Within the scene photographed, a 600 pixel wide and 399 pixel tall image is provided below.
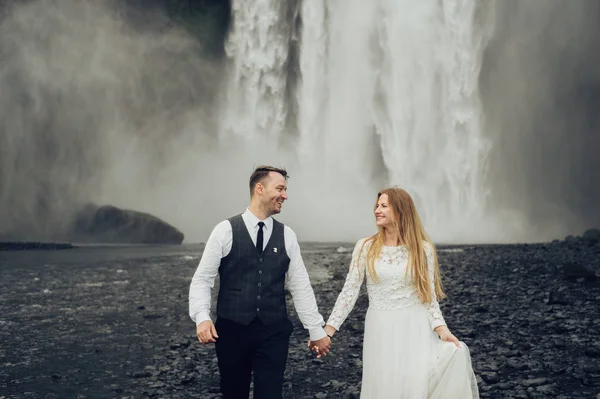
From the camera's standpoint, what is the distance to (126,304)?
20.6 meters

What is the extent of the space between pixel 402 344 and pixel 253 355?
1.48m

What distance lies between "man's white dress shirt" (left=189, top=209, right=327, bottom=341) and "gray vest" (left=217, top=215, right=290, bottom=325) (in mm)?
70

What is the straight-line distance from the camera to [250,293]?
17.2 feet

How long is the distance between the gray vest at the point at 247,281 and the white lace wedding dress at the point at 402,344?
1029 mm

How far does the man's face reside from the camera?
5.38m

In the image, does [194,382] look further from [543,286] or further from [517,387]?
[543,286]

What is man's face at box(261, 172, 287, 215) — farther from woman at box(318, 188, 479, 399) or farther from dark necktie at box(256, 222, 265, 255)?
woman at box(318, 188, 479, 399)

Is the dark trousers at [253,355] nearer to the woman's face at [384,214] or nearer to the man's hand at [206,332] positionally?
the man's hand at [206,332]

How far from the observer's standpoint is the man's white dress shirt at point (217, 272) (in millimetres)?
5211

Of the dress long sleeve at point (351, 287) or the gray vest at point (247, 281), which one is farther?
the dress long sleeve at point (351, 287)

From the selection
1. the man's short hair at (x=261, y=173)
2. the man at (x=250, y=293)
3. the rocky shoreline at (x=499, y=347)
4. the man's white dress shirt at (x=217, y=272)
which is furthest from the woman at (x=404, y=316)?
the rocky shoreline at (x=499, y=347)

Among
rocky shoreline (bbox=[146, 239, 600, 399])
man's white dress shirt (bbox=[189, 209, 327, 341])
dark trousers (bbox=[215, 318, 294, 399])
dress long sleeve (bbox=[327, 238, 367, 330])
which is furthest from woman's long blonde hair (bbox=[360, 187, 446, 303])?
rocky shoreline (bbox=[146, 239, 600, 399])

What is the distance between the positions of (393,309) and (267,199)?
1.70 metres

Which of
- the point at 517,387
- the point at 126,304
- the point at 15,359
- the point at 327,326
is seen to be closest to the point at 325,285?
the point at 126,304
